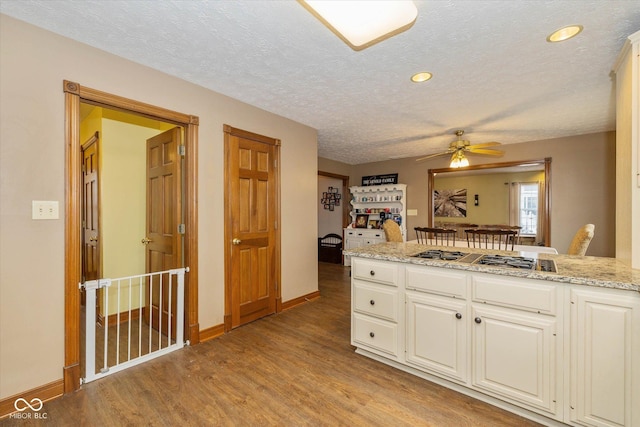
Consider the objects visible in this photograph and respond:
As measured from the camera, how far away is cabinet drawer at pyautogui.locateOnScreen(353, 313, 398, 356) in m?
2.17

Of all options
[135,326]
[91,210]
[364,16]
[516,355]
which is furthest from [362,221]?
[364,16]

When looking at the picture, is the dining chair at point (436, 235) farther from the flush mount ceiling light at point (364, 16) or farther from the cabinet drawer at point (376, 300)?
the flush mount ceiling light at point (364, 16)

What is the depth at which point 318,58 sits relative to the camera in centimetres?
212

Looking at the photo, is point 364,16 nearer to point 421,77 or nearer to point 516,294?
point 421,77

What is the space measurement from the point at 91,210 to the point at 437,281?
380 centimetres

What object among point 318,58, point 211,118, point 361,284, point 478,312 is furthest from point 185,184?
point 478,312

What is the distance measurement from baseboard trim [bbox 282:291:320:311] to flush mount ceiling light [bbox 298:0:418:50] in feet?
9.88

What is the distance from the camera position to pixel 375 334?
89.1 inches

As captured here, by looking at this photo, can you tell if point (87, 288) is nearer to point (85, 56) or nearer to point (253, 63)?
point (85, 56)

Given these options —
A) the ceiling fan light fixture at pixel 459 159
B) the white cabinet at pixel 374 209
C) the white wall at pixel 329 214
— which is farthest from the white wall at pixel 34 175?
the white wall at pixel 329 214

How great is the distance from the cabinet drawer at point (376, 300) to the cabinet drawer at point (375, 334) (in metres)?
0.06

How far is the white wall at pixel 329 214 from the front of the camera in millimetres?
7215

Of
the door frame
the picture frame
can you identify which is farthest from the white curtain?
the door frame

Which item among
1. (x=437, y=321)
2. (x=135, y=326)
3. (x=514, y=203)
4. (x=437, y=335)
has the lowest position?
(x=135, y=326)
